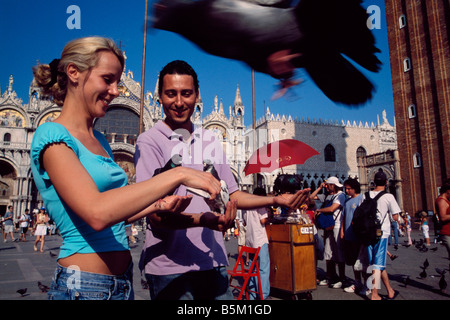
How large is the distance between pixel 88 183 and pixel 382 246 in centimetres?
493

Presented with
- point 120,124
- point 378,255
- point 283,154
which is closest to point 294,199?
point 378,255

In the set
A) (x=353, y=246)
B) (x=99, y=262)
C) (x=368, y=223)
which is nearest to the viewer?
(x=99, y=262)

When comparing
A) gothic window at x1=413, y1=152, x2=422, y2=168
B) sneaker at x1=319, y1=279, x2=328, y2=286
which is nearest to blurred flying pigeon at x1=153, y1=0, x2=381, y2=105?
sneaker at x1=319, y1=279, x2=328, y2=286

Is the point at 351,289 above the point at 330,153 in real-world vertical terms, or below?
below

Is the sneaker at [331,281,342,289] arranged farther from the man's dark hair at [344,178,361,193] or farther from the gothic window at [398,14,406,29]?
the gothic window at [398,14,406,29]

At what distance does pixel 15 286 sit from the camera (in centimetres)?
521

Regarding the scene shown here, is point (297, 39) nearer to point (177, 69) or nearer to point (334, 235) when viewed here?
point (177, 69)

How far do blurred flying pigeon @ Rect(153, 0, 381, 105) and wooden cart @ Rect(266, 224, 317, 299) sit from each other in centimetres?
365

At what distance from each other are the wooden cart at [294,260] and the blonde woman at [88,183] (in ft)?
12.8

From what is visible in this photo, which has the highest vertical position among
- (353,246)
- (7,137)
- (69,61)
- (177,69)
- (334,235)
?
(7,137)

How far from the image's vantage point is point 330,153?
35594mm

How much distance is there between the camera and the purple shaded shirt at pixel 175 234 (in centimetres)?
129

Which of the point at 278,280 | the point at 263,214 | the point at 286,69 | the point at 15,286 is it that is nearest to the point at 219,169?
the point at 286,69
